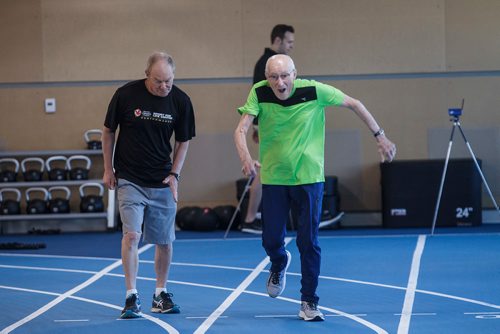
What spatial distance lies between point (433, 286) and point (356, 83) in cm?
649

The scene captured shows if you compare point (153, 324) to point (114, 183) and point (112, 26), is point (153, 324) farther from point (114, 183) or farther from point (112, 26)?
point (112, 26)

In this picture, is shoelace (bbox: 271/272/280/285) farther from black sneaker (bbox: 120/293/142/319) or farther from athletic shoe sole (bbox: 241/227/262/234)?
athletic shoe sole (bbox: 241/227/262/234)

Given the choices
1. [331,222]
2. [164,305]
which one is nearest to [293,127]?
[164,305]

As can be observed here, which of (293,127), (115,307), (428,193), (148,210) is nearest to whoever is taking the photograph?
(293,127)

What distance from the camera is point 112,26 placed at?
46.9ft

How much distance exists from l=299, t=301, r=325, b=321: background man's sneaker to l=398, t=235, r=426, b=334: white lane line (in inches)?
22.2

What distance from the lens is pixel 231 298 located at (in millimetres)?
7812

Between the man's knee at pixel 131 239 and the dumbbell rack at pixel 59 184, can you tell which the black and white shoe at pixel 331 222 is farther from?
the man's knee at pixel 131 239

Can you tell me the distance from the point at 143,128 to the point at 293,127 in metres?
1.10

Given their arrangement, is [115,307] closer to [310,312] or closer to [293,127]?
[310,312]

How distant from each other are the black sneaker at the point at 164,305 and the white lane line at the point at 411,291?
1.68 meters

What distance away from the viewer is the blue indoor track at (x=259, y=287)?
21.8 feet

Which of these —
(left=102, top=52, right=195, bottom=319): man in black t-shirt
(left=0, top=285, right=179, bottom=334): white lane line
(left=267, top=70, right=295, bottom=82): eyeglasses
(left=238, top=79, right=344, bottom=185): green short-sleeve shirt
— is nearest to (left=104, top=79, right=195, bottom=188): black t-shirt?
(left=102, top=52, right=195, bottom=319): man in black t-shirt

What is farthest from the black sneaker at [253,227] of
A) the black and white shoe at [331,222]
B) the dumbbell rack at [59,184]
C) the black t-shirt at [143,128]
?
the black t-shirt at [143,128]
